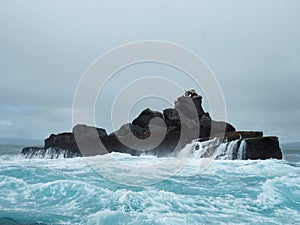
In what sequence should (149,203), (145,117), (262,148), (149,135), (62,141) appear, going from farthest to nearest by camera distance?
(145,117), (62,141), (149,135), (262,148), (149,203)

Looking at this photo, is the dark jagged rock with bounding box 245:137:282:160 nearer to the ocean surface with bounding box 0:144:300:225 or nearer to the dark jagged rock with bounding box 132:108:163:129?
the ocean surface with bounding box 0:144:300:225

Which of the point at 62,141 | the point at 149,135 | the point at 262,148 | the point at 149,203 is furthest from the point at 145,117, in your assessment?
the point at 149,203

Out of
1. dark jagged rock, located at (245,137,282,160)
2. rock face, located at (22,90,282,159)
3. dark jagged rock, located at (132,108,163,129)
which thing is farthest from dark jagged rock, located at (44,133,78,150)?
dark jagged rock, located at (245,137,282,160)

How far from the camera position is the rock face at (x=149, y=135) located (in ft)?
113

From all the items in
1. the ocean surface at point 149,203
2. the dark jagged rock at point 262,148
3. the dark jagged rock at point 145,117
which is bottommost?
the ocean surface at point 149,203

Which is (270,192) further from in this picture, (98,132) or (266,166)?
(98,132)

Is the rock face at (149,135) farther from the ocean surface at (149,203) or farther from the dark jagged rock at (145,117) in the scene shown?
the ocean surface at (149,203)

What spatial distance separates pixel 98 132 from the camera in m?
39.7

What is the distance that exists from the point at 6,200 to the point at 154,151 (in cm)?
2577

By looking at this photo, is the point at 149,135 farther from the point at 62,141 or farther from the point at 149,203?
the point at 149,203

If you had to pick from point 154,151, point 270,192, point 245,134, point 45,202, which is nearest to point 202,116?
point 154,151

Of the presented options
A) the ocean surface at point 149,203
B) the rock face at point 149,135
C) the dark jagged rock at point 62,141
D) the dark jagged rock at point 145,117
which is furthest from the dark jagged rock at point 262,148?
the dark jagged rock at point 62,141

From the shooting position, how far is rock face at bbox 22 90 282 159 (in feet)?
113

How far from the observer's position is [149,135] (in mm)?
36344
